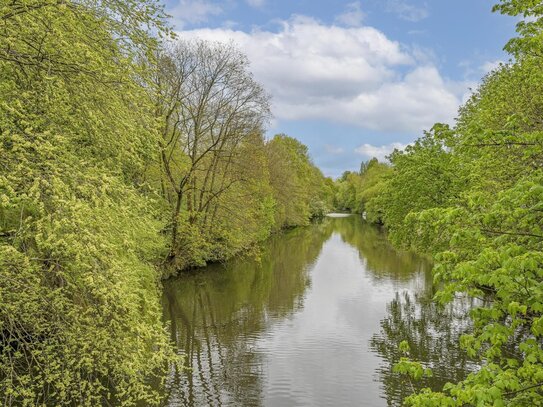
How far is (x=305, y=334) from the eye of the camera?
18.7m

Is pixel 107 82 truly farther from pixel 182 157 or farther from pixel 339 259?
pixel 339 259

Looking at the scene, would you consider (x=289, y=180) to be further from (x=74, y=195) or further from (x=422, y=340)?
(x=74, y=195)

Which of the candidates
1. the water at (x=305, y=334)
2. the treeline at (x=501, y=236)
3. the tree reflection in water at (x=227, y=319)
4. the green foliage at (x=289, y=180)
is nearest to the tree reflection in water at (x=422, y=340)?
the water at (x=305, y=334)

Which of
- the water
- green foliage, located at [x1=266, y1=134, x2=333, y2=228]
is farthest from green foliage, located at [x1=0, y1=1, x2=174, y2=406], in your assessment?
green foliage, located at [x1=266, y1=134, x2=333, y2=228]

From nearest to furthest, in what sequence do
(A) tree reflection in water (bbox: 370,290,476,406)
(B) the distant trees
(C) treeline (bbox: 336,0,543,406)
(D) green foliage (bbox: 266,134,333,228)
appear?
(C) treeline (bbox: 336,0,543,406) < (A) tree reflection in water (bbox: 370,290,476,406) < (B) the distant trees < (D) green foliage (bbox: 266,134,333,228)

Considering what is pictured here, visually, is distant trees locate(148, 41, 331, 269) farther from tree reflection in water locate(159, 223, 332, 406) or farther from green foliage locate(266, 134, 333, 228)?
green foliage locate(266, 134, 333, 228)

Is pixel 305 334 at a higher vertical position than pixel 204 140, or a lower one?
lower

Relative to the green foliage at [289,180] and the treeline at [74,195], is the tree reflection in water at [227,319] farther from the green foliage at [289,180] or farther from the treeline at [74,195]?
the green foliage at [289,180]

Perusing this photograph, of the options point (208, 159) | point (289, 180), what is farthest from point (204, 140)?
point (289, 180)

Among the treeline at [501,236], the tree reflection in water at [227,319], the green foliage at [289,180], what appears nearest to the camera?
the treeline at [501,236]

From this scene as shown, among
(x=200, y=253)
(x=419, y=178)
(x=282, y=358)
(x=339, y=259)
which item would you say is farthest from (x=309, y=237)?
(x=282, y=358)

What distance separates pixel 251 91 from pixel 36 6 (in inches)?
969

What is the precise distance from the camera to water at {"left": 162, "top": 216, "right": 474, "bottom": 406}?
13625 millimetres

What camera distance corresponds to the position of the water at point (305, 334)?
13625 mm
